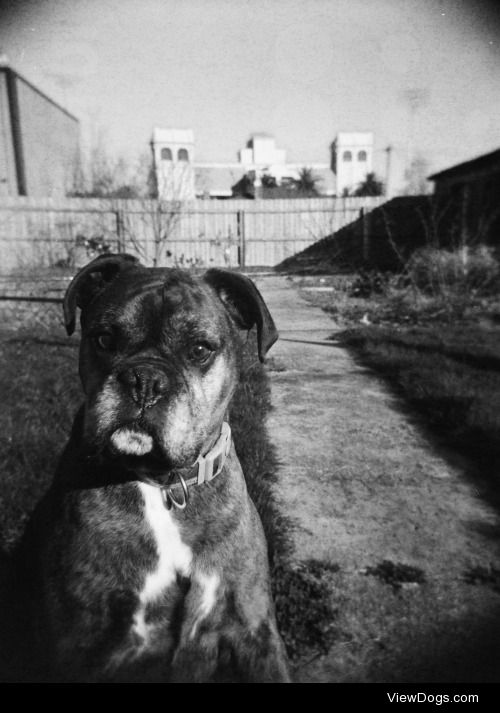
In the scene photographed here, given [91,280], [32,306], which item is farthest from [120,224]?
[91,280]

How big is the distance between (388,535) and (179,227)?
60.0 ft

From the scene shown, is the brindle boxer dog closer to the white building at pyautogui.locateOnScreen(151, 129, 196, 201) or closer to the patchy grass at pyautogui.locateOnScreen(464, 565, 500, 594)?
the patchy grass at pyautogui.locateOnScreen(464, 565, 500, 594)

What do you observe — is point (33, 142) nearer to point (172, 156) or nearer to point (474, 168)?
point (172, 156)

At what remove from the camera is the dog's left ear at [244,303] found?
2.68 metres

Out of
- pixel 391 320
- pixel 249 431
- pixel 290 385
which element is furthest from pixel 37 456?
pixel 391 320

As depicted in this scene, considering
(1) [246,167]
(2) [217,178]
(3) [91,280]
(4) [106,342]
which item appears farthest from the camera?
(1) [246,167]

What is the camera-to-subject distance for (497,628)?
7.41 feet

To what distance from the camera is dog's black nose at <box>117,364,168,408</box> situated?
6.69ft

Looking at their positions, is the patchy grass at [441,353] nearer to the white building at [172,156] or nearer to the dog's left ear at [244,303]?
the dog's left ear at [244,303]

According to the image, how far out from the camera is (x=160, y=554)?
214cm

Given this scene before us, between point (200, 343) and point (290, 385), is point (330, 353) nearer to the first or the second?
point (290, 385)

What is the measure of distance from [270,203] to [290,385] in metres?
16.0

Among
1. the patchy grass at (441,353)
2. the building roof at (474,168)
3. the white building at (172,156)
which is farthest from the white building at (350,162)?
the patchy grass at (441,353)

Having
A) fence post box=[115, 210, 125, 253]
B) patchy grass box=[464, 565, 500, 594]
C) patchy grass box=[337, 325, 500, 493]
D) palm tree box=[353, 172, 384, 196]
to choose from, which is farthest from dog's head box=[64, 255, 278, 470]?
palm tree box=[353, 172, 384, 196]
